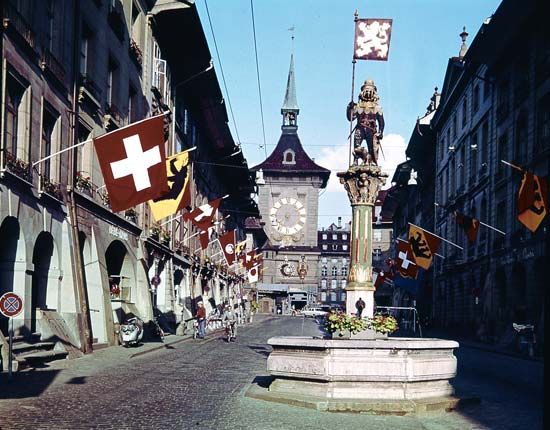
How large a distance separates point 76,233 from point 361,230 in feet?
34.9

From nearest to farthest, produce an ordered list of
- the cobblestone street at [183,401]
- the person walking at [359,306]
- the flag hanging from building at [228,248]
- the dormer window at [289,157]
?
1. the cobblestone street at [183,401]
2. the person walking at [359,306]
3. the flag hanging from building at [228,248]
4. the dormer window at [289,157]

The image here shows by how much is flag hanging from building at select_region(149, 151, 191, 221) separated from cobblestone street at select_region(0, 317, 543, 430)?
558 cm

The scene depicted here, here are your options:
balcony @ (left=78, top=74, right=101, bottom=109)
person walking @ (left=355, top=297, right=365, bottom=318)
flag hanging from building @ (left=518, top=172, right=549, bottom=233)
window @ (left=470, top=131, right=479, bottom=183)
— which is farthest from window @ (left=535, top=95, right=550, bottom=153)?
person walking @ (left=355, top=297, right=365, bottom=318)

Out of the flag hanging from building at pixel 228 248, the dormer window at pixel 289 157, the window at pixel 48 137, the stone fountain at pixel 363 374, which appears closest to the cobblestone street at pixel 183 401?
the stone fountain at pixel 363 374

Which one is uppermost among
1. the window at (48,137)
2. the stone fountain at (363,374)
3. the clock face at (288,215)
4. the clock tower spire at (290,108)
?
the clock tower spire at (290,108)

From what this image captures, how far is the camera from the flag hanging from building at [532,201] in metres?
23.1

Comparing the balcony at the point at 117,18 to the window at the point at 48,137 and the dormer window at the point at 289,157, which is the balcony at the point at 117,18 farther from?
the dormer window at the point at 289,157

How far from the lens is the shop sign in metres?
28.7

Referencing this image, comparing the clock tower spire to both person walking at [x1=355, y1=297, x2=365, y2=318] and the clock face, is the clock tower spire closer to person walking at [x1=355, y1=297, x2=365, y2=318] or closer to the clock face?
the clock face

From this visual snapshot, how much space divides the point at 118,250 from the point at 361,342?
19.7m

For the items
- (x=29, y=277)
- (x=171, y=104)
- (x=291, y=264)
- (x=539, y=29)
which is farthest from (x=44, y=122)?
(x=291, y=264)

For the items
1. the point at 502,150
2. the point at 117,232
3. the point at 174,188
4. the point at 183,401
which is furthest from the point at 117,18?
the point at 502,150

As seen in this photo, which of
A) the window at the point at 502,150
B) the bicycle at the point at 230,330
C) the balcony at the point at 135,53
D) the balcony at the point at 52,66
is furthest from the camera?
the window at the point at 502,150

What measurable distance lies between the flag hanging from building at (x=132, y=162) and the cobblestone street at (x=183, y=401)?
4.00 m
